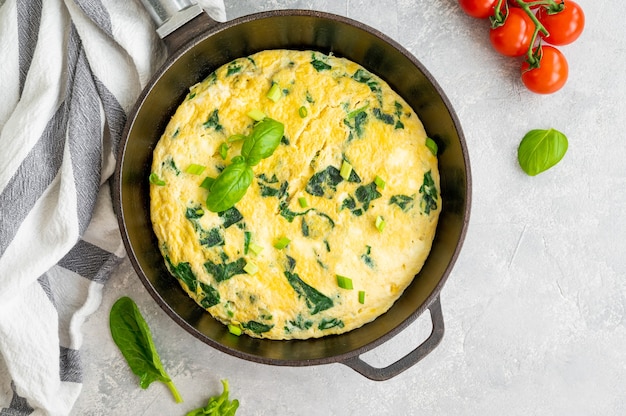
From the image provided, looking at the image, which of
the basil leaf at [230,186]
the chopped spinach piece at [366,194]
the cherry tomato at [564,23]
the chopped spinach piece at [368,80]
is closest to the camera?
the basil leaf at [230,186]

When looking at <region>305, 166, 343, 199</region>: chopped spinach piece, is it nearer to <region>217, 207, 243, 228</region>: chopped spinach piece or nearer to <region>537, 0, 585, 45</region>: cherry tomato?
<region>217, 207, 243, 228</region>: chopped spinach piece

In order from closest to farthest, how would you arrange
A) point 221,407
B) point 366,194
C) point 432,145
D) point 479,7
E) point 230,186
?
1. point 230,186
2. point 366,194
3. point 432,145
4. point 479,7
5. point 221,407

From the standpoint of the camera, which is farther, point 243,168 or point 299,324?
point 299,324

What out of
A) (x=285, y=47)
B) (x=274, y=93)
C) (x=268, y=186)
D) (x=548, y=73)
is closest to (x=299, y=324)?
(x=268, y=186)

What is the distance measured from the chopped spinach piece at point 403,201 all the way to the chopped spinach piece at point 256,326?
739mm

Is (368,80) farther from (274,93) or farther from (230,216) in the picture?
(230,216)

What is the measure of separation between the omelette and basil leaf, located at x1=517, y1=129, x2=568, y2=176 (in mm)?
560

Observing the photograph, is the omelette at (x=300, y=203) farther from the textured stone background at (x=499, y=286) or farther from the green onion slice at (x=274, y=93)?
the textured stone background at (x=499, y=286)

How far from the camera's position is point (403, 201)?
2.62 meters

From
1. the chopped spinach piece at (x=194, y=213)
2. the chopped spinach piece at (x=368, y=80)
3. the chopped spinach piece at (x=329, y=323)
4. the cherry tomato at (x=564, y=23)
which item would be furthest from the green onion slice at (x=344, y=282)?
the cherry tomato at (x=564, y=23)

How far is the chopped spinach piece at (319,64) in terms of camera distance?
8.90 feet

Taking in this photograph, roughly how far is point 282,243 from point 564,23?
5.33 feet

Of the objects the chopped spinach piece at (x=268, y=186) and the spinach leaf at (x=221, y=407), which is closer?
the chopped spinach piece at (x=268, y=186)

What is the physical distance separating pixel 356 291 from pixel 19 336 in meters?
1.54
